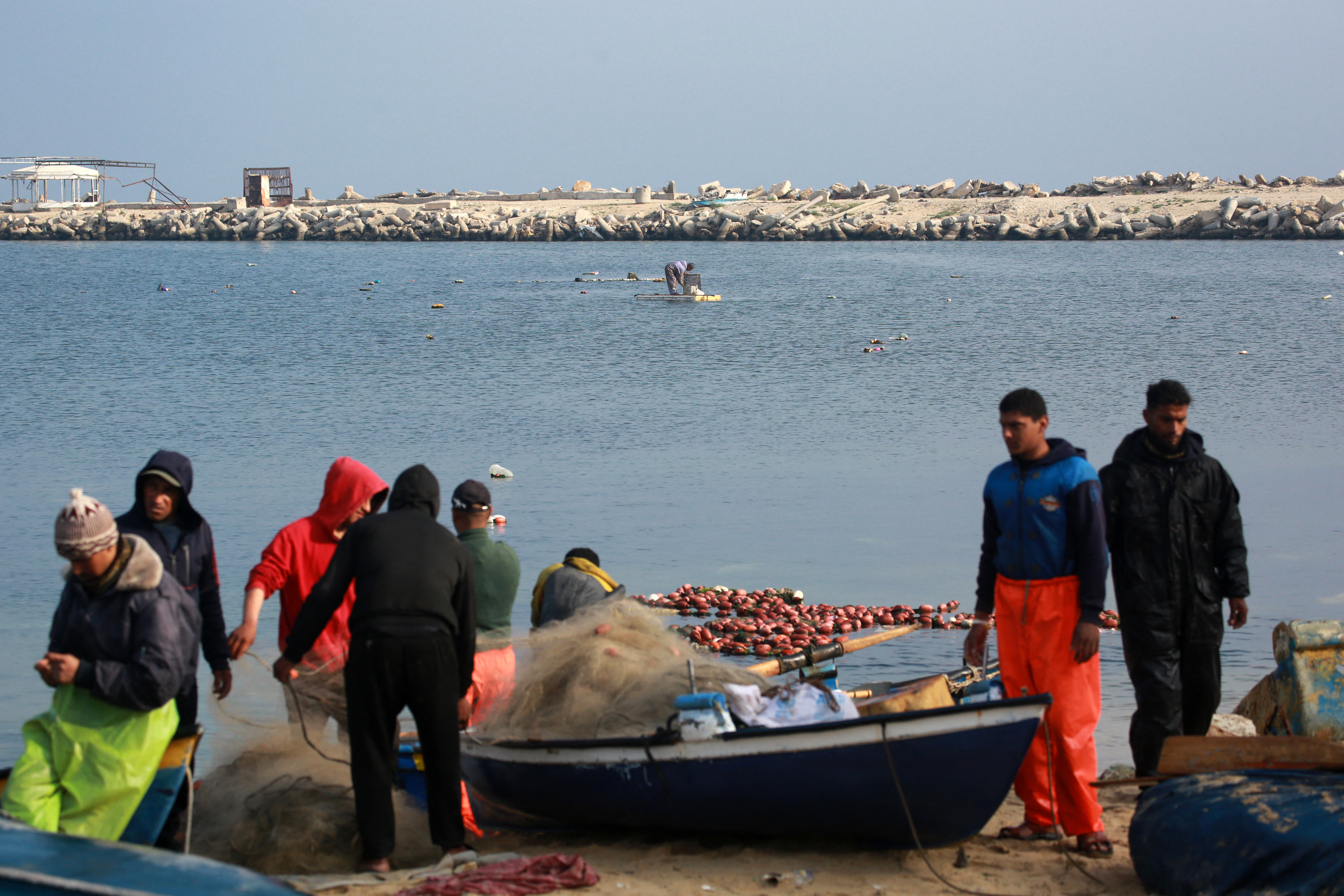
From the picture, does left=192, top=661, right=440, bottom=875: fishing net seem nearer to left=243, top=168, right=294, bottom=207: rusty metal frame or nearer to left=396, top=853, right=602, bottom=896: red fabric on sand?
left=396, top=853, right=602, bottom=896: red fabric on sand

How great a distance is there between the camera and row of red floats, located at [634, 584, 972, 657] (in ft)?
30.0

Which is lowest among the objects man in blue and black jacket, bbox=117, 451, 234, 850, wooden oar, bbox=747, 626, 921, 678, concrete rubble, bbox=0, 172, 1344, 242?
wooden oar, bbox=747, 626, 921, 678

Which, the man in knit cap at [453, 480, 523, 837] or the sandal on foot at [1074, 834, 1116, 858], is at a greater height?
the man in knit cap at [453, 480, 523, 837]

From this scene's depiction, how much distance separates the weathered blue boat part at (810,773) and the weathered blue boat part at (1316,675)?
6.00 feet

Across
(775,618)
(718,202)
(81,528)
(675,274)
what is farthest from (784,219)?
(81,528)

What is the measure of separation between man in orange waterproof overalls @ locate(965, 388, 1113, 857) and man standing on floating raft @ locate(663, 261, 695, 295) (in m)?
36.2

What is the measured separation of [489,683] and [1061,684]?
2.48 meters

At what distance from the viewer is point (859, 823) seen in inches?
202

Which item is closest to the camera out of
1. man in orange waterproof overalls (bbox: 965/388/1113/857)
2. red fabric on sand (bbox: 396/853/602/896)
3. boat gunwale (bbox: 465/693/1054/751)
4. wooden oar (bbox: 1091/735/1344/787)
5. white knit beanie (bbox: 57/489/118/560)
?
white knit beanie (bbox: 57/489/118/560)

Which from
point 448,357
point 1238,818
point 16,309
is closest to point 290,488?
point 1238,818

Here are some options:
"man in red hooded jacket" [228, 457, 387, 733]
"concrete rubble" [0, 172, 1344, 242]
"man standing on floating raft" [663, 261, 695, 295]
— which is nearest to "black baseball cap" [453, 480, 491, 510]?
"man in red hooded jacket" [228, 457, 387, 733]

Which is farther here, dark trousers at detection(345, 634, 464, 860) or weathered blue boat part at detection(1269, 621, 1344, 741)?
weathered blue boat part at detection(1269, 621, 1344, 741)

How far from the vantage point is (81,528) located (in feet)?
13.5

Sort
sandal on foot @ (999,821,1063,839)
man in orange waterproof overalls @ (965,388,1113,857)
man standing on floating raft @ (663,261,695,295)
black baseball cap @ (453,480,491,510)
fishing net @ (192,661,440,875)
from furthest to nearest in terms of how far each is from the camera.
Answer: man standing on floating raft @ (663,261,695,295)
black baseball cap @ (453,480,491,510)
sandal on foot @ (999,821,1063,839)
fishing net @ (192,661,440,875)
man in orange waterproof overalls @ (965,388,1113,857)
